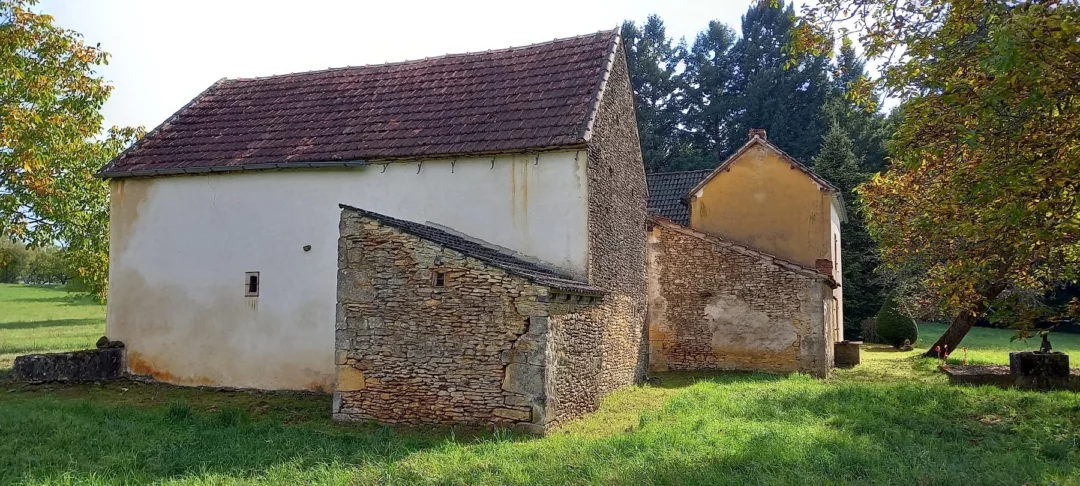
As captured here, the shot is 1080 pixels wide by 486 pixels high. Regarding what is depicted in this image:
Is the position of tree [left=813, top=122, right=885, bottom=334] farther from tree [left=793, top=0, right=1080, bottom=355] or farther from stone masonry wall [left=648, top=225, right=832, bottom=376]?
tree [left=793, top=0, right=1080, bottom=355]

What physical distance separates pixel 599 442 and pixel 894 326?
22.3 m

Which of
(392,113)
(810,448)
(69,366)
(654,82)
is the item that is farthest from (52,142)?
(654,82)

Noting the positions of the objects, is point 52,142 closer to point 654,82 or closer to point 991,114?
point 991,114

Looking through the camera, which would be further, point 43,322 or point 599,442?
point 43,322

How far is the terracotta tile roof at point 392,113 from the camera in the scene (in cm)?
1288

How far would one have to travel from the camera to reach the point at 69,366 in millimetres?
13523

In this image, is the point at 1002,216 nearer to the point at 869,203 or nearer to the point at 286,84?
the point at 869,203

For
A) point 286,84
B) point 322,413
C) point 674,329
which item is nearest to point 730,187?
point 674,329

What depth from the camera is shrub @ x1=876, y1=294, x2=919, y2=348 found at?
87.1 ft

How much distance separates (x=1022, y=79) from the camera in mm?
7355

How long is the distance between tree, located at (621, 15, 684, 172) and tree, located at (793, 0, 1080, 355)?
121 feet

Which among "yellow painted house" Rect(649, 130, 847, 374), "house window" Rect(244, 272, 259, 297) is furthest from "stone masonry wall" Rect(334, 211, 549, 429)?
"yellow painted house" Rect(649, 130, 847, 374)

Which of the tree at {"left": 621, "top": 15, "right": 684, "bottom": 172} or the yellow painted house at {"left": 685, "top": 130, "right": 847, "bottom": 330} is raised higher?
the tree at {"left": 621, "top": 15, "right": 684, "bottom": 172}

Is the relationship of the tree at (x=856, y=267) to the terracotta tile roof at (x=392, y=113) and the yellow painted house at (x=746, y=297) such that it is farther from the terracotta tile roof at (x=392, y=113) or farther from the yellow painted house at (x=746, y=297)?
the terracotta tile roof at (x=392, y=113)
